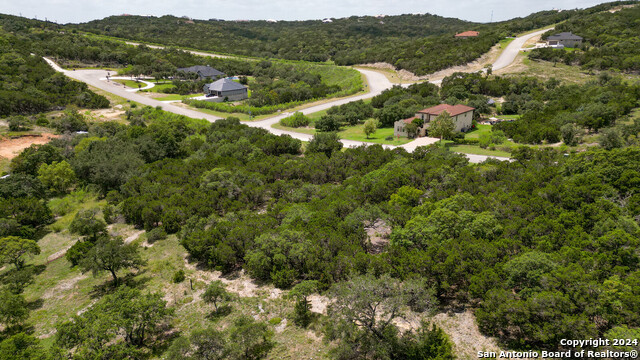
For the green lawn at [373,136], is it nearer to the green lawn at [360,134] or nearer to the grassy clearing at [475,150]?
the green lawn at [360,134]

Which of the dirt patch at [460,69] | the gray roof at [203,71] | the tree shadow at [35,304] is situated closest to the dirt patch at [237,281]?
the tree shadow at [35,304]


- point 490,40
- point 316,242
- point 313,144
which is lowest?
point 316,242

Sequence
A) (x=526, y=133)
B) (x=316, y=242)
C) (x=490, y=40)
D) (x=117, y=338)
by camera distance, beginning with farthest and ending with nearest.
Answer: (x=490, y=40) < (x=526, y=133) < (x=316, y=242) < (x=117, y=338)

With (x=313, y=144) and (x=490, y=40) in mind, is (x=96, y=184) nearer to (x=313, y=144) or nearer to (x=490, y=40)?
(x=313, y=144)

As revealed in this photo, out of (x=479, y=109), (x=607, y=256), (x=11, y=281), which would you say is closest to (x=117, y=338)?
(x=11, y=281)

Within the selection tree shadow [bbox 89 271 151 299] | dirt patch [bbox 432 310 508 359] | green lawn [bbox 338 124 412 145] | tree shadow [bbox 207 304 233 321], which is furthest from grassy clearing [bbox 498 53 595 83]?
tree shadow [bbox 89 271 151 299]

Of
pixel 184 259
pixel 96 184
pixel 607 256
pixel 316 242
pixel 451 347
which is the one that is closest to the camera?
pixel 451 347
